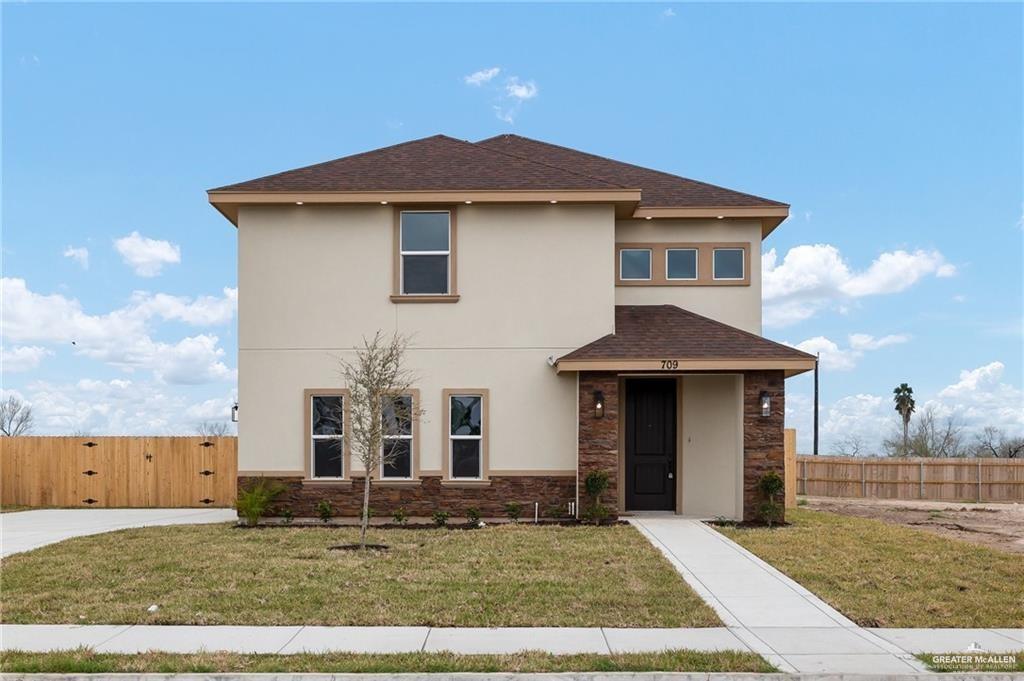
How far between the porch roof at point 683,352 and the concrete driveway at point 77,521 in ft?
26.8

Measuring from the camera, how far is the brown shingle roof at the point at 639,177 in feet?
56.8

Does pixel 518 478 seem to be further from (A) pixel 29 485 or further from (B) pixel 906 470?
(B) pixel 906 470

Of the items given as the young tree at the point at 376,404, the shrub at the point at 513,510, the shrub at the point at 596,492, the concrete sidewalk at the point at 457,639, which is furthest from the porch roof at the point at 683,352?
the concrete sidewalk at the point at 457,639

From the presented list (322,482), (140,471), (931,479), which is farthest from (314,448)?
(931,479)

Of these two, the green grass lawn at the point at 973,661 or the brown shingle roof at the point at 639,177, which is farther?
the brown shingle roof at the point at 639,177

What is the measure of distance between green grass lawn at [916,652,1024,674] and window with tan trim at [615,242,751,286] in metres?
10.9

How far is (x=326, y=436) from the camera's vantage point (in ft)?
51.8

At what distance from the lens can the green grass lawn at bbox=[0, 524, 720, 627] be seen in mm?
8383

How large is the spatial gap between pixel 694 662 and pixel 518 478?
8916 millimetres

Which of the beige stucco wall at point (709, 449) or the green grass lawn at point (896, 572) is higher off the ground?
the beige stucco wall at point (709, 449)

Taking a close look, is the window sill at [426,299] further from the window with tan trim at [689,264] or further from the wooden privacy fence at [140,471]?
the wooden privacy fence at [140,471]

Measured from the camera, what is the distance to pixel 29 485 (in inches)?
848

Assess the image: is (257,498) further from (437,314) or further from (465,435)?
(437,314)

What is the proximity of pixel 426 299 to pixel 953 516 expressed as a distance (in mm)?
→ 14872
